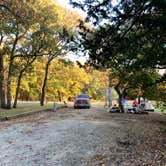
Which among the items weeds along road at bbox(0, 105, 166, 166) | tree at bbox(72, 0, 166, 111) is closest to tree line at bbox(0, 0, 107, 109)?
tree at bbox(72, 0, 166, 111)

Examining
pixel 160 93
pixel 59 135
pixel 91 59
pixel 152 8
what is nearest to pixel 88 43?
pixel 91 59

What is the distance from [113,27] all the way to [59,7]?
23527 millimetres

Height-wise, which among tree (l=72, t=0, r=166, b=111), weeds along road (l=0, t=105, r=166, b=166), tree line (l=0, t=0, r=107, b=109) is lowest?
weeds along road (l=0, t=105, r=166, b=166)

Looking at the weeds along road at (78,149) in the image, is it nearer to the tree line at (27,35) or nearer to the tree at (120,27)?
the tree at (120,27)

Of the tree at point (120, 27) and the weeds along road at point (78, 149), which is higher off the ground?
the tree at point (120, 27)

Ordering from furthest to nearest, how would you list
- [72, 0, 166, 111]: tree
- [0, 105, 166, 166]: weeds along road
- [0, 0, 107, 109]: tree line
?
[0, 0, 107, 109]: tree line
[72, 0, 166, 111]: tree
[0, 105, 166, 166]: weeds along road

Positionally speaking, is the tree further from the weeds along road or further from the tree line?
the weeds along road

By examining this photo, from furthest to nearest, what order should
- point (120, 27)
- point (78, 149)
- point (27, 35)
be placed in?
1. point (27, 35)
2. point (120, 27)
3. point (78, 149)

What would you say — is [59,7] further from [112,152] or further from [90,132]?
[112,152]

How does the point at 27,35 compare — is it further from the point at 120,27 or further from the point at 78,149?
the point at 78,149

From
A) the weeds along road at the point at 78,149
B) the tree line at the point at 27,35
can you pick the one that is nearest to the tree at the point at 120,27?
the tree line at the point at 27,35

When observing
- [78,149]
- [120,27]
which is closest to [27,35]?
[120,27]

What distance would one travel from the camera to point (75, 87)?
198 feet

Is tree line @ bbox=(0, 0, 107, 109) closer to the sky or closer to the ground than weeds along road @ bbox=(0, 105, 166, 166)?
closer to the sky
